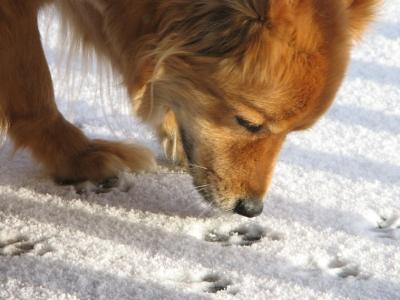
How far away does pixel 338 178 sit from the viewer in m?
2.49

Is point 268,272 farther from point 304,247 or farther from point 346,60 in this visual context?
point 346,60

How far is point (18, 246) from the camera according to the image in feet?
6.48

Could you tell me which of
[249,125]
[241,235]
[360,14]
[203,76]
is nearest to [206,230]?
[241,235]

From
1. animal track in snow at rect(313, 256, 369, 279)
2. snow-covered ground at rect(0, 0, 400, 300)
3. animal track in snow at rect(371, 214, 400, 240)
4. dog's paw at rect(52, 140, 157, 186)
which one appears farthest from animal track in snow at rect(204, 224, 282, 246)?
dog's paw at rect(52, 140, 157, 186)

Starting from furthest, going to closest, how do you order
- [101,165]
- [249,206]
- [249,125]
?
[101,165]
[249,206]
[249,125]

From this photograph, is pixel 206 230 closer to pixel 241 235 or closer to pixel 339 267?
pixel 241 235

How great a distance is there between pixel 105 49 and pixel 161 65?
1.08ft

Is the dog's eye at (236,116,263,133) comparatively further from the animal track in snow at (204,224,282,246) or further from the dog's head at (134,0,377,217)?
the animal track in snow at (204,224,282,246)

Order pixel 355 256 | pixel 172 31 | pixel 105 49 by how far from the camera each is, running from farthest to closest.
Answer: pixel 105 49, pixel 355 256, pixel 172 31

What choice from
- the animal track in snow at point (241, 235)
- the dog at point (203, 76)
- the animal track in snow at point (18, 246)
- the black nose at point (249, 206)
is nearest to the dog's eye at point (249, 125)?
the dog at point (203, 76)

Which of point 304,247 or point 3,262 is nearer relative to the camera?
point 3,262

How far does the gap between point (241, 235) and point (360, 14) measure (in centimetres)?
82

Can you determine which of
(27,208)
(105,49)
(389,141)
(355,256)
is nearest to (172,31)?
(105,49)

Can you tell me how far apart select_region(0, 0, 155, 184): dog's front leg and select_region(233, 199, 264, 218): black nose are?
498mm
